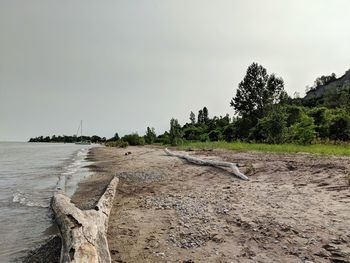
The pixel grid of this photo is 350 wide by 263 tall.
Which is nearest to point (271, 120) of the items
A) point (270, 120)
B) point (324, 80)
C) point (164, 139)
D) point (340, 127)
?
point (270, 120)

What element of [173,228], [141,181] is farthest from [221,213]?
[141,181]

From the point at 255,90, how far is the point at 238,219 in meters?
64.3

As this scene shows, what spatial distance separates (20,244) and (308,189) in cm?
815

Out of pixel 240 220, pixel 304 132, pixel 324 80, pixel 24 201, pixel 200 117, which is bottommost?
pixel 24 201

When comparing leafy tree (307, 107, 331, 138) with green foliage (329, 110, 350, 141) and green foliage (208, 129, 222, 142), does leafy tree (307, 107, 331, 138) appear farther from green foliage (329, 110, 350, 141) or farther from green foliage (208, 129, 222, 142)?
green foliage (208, 129, 222, 142)

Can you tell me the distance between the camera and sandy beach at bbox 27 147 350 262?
609 cm

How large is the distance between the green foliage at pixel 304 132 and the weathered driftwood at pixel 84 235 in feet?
85.4

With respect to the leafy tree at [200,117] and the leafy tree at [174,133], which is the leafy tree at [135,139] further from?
the leafy tree at [200,117]

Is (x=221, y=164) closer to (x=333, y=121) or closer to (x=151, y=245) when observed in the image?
(x=151, y=245)

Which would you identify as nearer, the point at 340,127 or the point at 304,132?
the point at 304,132

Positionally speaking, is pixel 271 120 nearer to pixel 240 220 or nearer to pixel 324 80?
pixel 240 220

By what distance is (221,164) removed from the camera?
55.0ft

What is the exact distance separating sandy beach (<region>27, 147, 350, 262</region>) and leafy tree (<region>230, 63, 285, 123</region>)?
56693 mm

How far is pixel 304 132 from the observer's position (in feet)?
104
